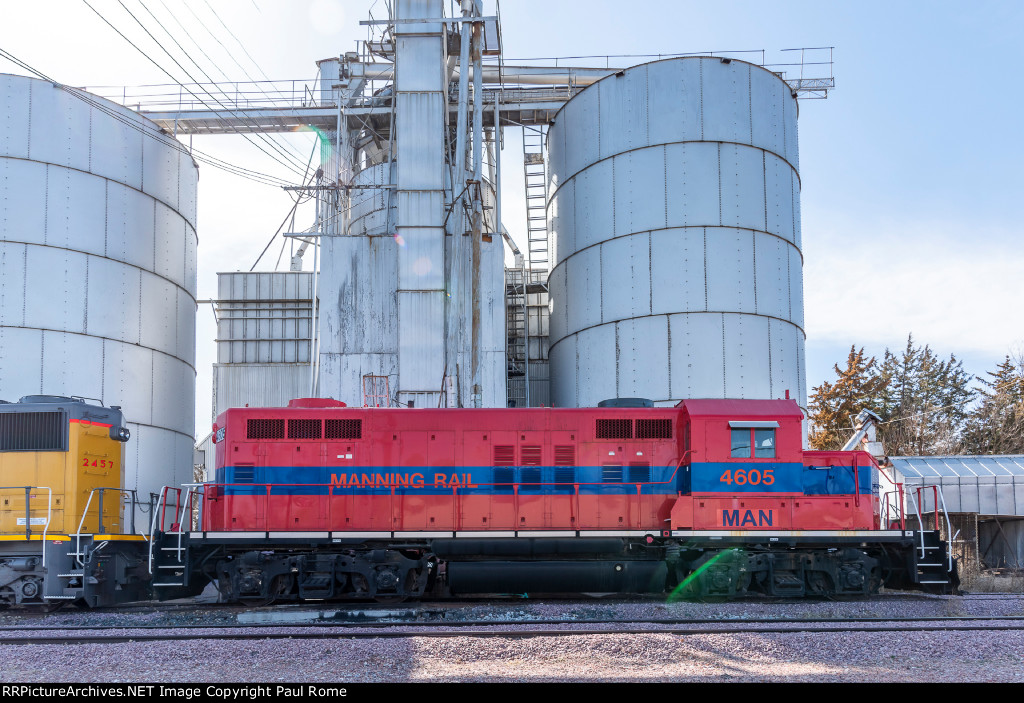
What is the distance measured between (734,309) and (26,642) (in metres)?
18.1

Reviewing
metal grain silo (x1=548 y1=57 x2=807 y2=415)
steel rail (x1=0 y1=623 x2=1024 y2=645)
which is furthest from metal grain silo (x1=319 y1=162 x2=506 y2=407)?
steel rail (x1=0 y1=623 x2=1024 y2=645)

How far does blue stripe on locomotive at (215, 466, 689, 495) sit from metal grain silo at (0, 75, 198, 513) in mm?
9226

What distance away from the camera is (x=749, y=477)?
1466 centimetres

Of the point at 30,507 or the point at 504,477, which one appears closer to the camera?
the point at 30,507

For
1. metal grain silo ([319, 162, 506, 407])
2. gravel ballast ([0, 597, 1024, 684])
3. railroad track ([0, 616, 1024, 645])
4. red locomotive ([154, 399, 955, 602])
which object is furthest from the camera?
metal grain silo ([319, 162, 506, 407])

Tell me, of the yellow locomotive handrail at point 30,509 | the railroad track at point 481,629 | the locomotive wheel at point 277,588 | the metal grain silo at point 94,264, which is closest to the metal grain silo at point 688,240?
the railroad track at point 481,629

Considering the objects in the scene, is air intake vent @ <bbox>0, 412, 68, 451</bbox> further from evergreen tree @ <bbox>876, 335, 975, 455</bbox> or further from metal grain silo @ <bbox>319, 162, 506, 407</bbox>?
evergreen tree @ <bbox>876, 335, 975, 455</bbox>

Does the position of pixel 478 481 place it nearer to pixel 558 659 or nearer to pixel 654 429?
pixel 654 429

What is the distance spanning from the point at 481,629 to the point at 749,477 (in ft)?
18.9

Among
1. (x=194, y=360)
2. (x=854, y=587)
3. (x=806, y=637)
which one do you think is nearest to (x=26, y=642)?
(x=806, y=637)

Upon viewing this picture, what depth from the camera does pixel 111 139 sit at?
2312 centimetres

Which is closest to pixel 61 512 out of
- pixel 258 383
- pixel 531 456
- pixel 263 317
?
pixel 531 456

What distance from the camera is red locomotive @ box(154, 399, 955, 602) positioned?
1445 cm
